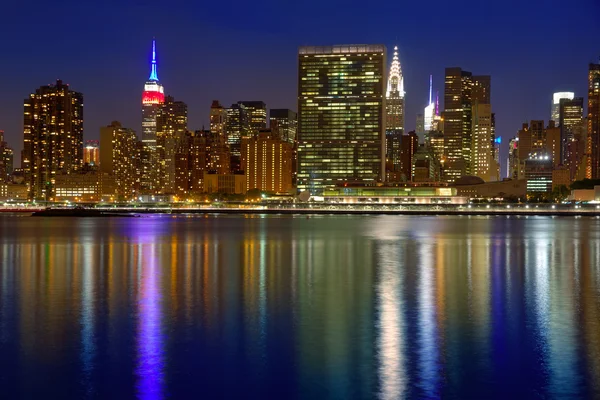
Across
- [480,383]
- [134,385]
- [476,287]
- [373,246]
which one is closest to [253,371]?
[134,385]

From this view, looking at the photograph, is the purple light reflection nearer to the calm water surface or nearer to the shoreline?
the calm water surface

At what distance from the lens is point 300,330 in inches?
675

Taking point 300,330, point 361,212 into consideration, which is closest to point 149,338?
point 300,330

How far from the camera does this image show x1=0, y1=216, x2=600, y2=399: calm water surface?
40.9 feet

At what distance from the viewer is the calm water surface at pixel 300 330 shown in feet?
40.9

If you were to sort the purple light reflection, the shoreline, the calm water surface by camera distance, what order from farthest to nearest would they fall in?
the shoreline < the calm water surface < the purple light reflection

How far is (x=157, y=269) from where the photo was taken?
103 ft

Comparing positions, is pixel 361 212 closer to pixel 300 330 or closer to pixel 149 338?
pixel 300 330

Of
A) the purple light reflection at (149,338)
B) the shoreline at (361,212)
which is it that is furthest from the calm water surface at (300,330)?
the shoreline at (361,212)

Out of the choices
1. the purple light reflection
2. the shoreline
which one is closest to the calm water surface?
the purple light reflection

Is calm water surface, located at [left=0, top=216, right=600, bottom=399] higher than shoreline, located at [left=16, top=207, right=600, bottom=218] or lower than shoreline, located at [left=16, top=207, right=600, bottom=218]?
lower

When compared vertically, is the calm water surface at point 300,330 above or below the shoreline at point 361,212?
below

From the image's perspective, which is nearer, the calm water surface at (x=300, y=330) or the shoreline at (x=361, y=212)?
the calm water surface at (x=300, y=330)

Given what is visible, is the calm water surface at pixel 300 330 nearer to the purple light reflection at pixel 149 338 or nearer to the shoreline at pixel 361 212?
the purple light reflection at pixel 149 338
